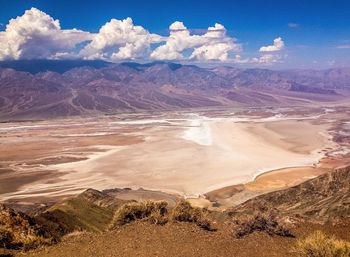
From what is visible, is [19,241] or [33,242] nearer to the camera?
[33,242]

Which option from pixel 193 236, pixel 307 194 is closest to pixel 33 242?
pixel 193 236

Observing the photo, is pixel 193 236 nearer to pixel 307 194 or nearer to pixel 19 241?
pixel 19 241

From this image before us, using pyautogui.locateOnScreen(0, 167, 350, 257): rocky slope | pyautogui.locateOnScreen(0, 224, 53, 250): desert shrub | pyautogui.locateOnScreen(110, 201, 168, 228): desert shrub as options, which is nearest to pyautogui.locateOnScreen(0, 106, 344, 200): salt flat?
pyautogui.locateOnScreen(110, 201, 168, 228): desert shrub

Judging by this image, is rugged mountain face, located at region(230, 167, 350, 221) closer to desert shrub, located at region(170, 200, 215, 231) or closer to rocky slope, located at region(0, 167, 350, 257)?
rocky slope, located at region(0, 167, 350, 257)

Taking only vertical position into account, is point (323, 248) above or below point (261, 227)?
above

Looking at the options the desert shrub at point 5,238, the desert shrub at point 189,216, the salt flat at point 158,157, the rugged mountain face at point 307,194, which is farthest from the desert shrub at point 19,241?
the salt flat at point 158,157

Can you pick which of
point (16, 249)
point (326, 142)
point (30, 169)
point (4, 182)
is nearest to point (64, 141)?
point (30, 169)

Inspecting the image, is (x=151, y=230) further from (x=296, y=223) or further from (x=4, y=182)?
(x=4, y=182)
